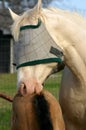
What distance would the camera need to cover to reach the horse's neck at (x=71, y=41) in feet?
12.0

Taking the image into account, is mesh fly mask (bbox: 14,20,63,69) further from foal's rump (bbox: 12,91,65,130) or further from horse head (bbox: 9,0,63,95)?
foal's rump (bbox: 12,91,65,130)

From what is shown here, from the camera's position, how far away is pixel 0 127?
725 cm

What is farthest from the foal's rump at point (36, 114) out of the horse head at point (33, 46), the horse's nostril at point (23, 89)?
the horse head at point (33, 46)

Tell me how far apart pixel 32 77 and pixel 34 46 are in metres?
0.25

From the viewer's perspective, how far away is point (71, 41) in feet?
12.1

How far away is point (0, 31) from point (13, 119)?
17822mm

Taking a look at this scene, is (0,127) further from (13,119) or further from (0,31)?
(0,31)

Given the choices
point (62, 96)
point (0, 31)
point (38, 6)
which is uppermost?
point (38, 6)

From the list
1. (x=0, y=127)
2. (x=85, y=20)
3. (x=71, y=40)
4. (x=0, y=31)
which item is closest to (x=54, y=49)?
(x=71, y=40)

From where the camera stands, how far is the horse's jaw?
10.9ft

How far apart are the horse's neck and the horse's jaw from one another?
154 mm

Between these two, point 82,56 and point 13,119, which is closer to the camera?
point 13,119

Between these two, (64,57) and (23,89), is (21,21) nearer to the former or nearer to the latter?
(64,57)

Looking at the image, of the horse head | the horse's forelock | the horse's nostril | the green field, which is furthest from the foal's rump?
the green field
